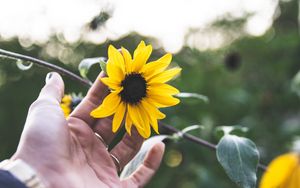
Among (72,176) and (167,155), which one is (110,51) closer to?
(72,176)

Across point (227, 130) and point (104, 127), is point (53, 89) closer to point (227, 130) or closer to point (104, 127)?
point (104, 127)

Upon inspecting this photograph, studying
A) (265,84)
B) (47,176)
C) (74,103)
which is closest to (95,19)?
(74,103)

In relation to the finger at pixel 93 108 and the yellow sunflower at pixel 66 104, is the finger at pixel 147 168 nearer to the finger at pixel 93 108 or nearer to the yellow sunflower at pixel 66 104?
the finger at pixel 93 108

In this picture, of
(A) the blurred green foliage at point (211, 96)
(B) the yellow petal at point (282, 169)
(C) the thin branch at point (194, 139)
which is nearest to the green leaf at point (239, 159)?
(C) the thin branch at point (194, 139)

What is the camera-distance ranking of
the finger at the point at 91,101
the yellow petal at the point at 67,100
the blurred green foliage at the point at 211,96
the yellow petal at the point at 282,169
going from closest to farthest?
the yellow petal at the point at 282,169, the finger at the point at 91,101, the yellow petal at the point at 67,100, the blurred green foliage at the point at 211,96

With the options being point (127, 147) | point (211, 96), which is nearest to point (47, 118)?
point (127, 147)

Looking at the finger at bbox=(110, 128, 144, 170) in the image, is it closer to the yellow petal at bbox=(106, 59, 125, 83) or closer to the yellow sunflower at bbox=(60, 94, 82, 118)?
the yellow sunflower at bbox=(60, 94, 82, 118)
